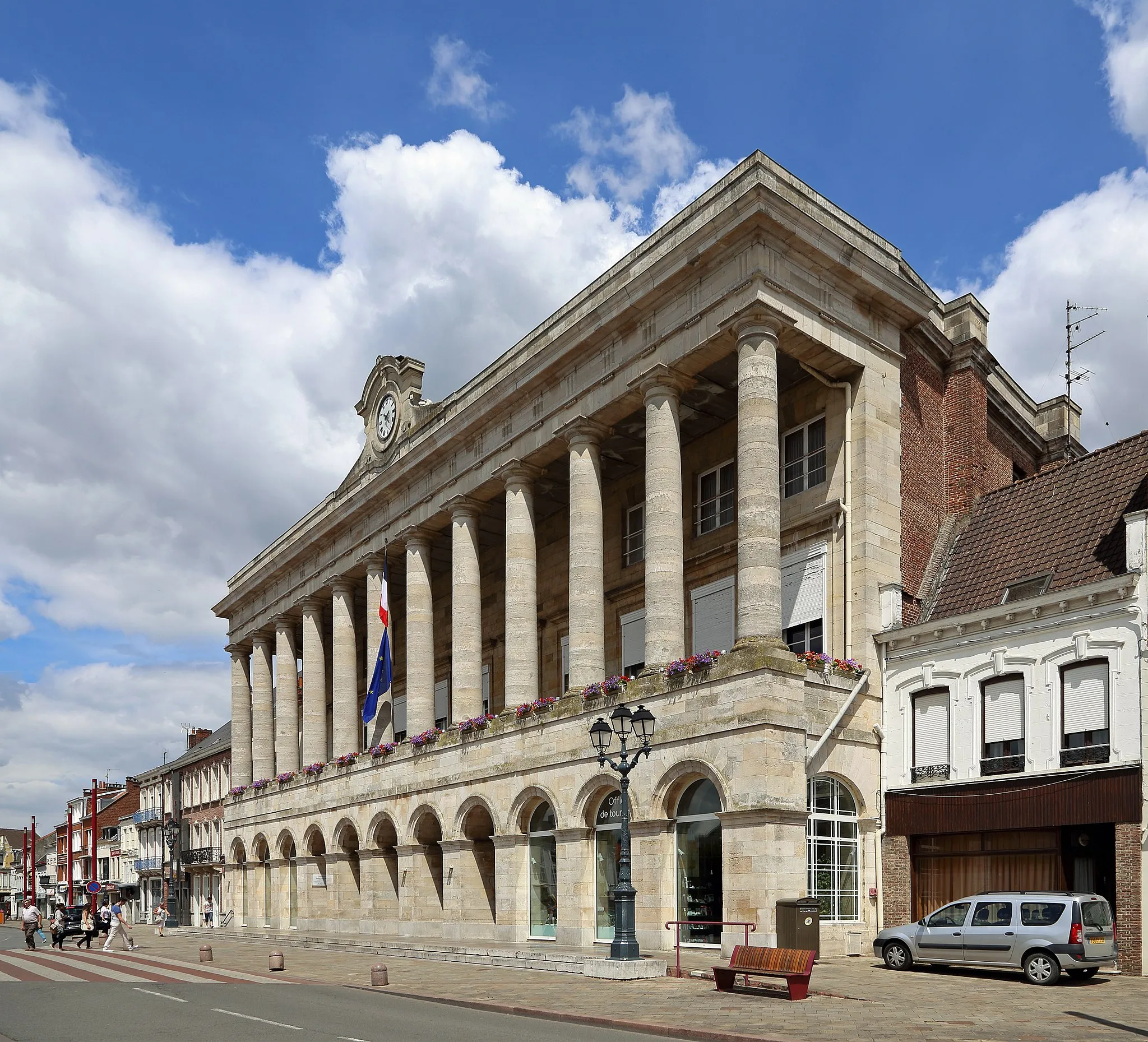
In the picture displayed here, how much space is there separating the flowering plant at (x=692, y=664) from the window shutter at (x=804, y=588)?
2674 millimetres

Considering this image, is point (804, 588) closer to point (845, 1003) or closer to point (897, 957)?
point (897, 957)

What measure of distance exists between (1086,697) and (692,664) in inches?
299

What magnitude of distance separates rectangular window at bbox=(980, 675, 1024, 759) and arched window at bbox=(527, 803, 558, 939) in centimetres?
1076

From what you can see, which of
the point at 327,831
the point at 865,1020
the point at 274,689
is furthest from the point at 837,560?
the point at 274,689

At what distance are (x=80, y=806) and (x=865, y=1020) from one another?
107301 mm

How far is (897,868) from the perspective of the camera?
25.3 meters

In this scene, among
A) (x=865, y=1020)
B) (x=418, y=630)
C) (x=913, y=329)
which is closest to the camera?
(x=865, y=1020)

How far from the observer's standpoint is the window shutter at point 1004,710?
23.7 metres

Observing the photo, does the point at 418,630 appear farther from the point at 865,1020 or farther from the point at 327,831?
the point at 865,1020

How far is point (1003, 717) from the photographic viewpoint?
78.6 ft

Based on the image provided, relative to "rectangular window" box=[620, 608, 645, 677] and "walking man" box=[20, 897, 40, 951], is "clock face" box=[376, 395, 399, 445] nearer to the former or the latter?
"rectangular window" box=[620, 608, 645, 677]

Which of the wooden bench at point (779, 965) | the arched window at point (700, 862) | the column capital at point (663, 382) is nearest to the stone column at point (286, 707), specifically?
the arched window at point (700, 862)

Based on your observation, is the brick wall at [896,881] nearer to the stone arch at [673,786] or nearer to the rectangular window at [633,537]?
the stone arch at [673,786]

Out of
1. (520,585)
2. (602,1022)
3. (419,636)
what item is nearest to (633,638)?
(520,585)
